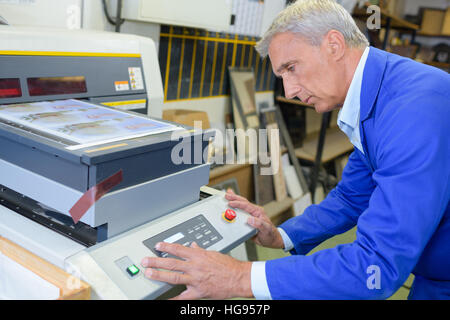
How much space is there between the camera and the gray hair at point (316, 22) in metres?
0.98

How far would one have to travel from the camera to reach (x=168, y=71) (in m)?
2.17

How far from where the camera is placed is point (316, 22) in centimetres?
98

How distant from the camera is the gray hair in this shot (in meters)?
0.98

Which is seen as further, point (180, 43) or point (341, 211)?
point (180, 43)

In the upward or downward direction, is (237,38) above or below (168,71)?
above

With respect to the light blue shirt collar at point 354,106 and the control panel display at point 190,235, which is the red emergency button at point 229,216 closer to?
the control panel display at point 190,235

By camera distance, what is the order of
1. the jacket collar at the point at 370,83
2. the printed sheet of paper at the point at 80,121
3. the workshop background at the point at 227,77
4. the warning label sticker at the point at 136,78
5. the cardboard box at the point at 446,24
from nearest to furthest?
the printed sheet of paper at the point at 80,121, the jacket collar at the point at 370,83, the warning label sticker at the point at 136,78, the workshop background at the point at 227,77, the cardboard box at the point at 446,24

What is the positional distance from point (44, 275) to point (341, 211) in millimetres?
923

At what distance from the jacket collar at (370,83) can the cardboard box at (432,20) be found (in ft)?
15.1

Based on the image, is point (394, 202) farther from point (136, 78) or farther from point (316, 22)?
point (136, 78)

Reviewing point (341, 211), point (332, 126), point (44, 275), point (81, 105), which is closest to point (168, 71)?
point (81, 105)

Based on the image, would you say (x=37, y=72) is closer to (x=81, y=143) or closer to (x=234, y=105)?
(x=81, y=143)

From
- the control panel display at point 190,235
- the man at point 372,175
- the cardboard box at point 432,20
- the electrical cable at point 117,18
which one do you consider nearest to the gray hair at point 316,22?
the man at point 372,175
